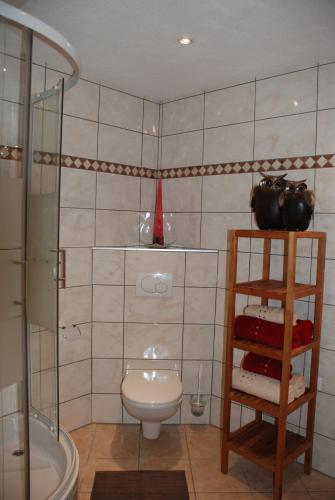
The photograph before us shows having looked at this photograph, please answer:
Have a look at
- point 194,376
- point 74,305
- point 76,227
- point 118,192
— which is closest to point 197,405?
point 194,376

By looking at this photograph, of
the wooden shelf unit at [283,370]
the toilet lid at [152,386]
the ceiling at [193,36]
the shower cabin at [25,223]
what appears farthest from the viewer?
the toilet lid at [152,386]

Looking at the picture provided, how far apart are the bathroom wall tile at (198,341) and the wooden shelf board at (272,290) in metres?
0.68

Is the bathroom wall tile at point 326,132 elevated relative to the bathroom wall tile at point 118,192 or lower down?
elevated

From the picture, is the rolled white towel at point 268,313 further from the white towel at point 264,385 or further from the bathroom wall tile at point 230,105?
the bathroom wall tile at point 230,105

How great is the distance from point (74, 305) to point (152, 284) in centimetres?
55

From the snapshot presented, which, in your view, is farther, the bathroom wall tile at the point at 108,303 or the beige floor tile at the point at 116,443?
the bathroom wall tile at the point at 108,303

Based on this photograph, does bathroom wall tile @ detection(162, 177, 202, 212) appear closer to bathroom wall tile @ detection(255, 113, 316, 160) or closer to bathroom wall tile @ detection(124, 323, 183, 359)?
bathroom wall tile @ detection(255, 113, 316, 160)

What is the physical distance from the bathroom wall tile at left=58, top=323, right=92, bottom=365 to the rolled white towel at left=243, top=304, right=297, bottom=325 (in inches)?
45.4

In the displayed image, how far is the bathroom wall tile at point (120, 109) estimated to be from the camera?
2.76 meters

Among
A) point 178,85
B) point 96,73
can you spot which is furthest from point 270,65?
point 96,73

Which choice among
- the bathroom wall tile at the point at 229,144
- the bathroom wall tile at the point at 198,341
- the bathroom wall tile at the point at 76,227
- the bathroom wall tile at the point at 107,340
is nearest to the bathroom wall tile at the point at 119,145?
the bathroom wall tile at the point at 76,227

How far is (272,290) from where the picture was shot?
2102 mm

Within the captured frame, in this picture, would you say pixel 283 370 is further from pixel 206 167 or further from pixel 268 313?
pixel 206 167

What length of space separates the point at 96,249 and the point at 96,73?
116 centimetres
